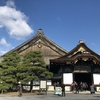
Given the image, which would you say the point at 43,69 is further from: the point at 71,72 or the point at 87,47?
the point at 87,47

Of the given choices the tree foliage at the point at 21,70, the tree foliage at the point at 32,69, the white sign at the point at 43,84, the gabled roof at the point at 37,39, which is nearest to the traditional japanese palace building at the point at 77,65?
the tree foliage at the point at 32,69

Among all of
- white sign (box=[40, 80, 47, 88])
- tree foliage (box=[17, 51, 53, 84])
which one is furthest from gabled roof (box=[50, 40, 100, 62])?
white sign (box=[40, 80, 47, 88])

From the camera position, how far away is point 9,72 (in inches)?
992

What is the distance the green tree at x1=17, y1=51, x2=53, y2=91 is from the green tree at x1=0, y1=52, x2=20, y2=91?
959 mm

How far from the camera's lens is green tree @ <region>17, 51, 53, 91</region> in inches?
971

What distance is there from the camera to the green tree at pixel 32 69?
971 inches

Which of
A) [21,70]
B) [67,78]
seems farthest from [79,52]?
[21,70]

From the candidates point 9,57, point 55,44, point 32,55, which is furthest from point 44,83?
point 55,44

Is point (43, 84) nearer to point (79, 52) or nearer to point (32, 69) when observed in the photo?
point (32, 69)

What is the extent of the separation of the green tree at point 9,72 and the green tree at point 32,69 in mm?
959

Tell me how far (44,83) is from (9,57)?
6808 millimetres

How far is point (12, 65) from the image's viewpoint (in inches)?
1033

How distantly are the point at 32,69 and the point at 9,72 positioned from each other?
3189mm

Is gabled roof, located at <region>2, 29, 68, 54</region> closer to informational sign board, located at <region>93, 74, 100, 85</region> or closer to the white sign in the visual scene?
informational sign board, located at <region>93, 74, 100, 85</region>
